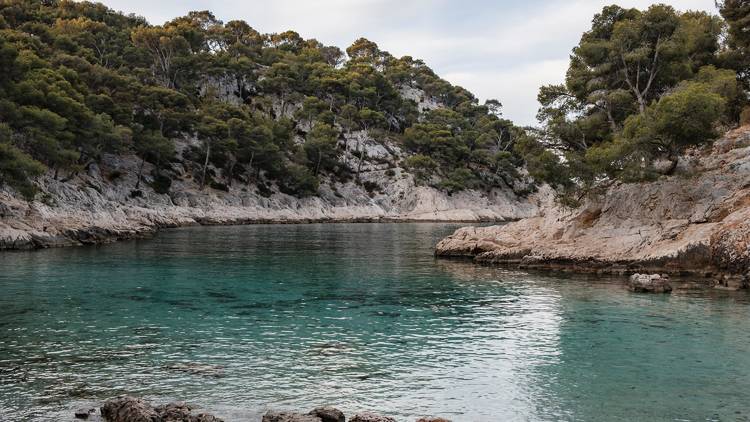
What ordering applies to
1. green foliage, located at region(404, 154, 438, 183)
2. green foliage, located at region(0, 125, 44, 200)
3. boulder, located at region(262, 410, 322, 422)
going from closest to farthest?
1. boulder, located at region(262, 410, 322, 422)
2. green foliage, located at region(0, 125, 44, 200)
3. green foliage, located at region(404, 154, 438, 183)

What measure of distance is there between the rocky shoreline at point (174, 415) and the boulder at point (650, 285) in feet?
70.7

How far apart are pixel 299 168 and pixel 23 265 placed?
2925 inches

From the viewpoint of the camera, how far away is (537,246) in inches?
1649

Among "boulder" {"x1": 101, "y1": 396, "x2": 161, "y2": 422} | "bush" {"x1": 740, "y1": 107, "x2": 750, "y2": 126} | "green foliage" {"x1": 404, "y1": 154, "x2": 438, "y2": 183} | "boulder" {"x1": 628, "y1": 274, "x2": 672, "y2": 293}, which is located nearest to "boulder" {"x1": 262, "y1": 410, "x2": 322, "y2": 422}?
"boulder" {"x1": 101, "y1": 396, "x2": 161, "y2": 422}

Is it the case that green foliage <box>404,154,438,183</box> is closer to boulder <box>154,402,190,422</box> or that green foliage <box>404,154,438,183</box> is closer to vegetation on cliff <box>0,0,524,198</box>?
vegetation on cliff <box>0,0,524,198</box>

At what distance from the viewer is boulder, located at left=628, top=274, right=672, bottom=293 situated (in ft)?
92.8

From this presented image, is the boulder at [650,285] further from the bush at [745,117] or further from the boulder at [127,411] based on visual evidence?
the boulder at [127,411]

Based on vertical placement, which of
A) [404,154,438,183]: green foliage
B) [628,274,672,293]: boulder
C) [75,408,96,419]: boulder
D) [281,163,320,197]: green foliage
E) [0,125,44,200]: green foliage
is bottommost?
[75,408,96,419]: boulder

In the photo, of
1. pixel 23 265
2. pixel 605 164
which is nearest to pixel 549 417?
pixel 605 164

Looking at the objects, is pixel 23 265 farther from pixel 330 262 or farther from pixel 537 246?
pixel 537 246

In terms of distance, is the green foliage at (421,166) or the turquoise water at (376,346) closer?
the turquoise water at (376,346)

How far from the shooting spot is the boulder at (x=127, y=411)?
35.0 feet

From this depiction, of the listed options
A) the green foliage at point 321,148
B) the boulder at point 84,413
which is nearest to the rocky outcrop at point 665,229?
the boulder at point 84,413

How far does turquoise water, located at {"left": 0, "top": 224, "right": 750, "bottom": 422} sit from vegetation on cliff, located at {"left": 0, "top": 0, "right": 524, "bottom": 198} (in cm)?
2772
